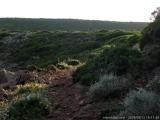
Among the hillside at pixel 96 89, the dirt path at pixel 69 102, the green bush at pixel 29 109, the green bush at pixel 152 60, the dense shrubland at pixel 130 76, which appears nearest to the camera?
the dense shrubland at pixel 130 76

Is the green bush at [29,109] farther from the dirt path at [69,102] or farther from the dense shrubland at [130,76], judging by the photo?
the dense shrubland at [130,76]

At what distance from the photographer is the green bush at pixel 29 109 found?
32.5ft

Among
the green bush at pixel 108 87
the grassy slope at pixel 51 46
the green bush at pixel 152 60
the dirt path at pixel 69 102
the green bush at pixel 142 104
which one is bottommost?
the grassy slope at pixel 51 46

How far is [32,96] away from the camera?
35.0 feet

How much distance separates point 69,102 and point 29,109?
1.48m

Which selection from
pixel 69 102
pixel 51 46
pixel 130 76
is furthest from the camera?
pixel 51 46

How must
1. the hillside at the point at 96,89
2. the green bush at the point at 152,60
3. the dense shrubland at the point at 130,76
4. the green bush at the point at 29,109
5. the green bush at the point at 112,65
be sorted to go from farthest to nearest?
the green bush at the point at 112,65, the green bush at the point at 152,60, the green bush at the point at 29,109, the hillside at the point at 96,89, the dense shrubland at the point at 130,76

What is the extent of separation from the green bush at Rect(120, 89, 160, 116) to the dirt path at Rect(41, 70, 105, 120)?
43.1 inches

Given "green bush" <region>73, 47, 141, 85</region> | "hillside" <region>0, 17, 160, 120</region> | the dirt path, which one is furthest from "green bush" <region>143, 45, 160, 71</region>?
the dirt path

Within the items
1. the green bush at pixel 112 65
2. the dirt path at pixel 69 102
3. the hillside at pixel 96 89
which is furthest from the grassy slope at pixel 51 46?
the dirt path at pixel 69 102

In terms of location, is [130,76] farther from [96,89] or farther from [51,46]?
[51,46]

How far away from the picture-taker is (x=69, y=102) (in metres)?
11.3

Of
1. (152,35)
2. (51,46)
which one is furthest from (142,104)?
(51,46)

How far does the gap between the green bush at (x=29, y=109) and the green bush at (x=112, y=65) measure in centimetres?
249
